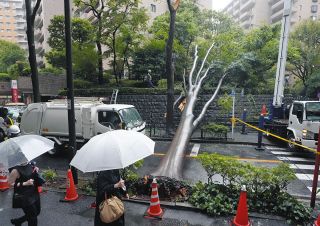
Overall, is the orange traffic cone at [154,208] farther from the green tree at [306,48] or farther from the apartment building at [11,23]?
the apartment building at [11,23]

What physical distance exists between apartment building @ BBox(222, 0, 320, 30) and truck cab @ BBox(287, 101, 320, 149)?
30529 millimetres

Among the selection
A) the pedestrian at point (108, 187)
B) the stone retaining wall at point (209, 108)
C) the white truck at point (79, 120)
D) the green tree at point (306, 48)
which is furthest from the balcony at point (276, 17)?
the pedestrian at point (108, 187)

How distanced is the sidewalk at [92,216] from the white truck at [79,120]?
13.8 feet

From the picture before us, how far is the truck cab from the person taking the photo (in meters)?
9.55

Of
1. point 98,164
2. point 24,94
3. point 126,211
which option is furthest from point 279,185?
point 24,94

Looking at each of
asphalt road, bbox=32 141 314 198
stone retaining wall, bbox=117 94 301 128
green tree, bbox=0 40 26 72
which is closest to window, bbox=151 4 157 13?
stone retaining wall, bbox=117 94 301 128

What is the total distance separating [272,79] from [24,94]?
26.7m

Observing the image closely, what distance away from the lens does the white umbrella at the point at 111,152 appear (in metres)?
3.41

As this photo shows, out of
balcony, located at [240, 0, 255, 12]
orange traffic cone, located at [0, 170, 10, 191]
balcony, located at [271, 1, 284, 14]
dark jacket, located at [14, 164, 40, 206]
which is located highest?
balcony, located at [240, 0, 255, 12]

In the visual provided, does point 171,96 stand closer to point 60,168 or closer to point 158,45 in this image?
point 60,168

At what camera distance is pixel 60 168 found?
903cm

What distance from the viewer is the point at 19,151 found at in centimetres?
394

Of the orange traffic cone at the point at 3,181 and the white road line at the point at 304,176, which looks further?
the white road line at the point at 304,176

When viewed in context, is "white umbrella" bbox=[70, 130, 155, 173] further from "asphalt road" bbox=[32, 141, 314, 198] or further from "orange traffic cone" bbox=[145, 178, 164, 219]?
"asphalt road" bbox=[32, 141, 314, 198]
